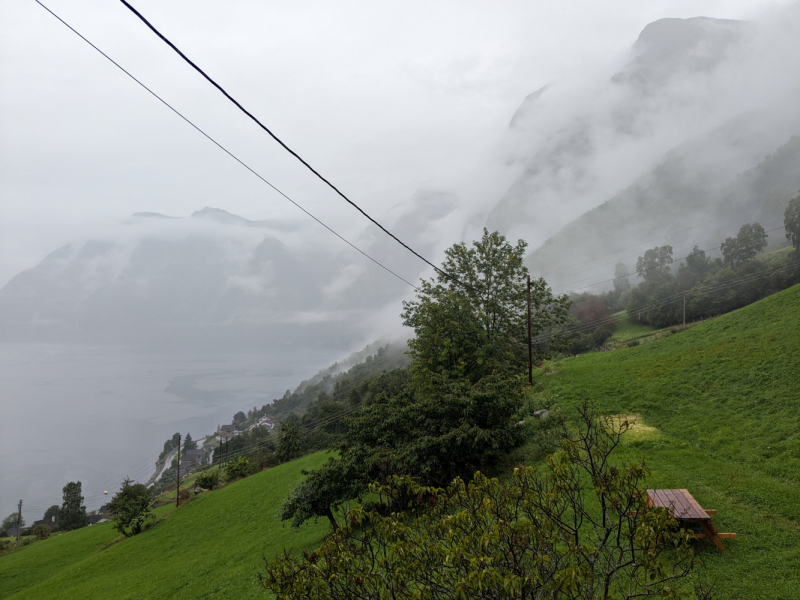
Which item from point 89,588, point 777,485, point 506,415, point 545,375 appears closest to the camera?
point 777,485

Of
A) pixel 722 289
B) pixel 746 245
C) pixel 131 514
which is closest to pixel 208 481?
pixel 131 514

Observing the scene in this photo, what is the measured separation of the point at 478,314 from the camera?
21.7 m

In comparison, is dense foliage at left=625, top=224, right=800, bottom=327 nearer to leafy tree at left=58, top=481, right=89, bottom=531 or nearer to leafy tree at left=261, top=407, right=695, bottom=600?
leafy tree at left=261, top=407, right=695, bottom=600

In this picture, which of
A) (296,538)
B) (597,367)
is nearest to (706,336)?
(597,367)

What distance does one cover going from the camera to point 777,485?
9.57 m

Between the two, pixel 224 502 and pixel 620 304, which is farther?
pixel 620 304

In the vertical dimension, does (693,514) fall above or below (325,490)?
below

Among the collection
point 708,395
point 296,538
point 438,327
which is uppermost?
point 438,327

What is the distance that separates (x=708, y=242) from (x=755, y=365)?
177 m

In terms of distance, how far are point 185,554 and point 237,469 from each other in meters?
26.0

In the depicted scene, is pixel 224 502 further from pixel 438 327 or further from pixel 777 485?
pixel 777 485

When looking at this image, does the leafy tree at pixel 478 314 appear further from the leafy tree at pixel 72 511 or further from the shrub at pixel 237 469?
the leafy tree at pixel 72 511

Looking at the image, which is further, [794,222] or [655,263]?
[655,263]

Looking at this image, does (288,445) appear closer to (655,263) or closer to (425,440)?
(425,440)
